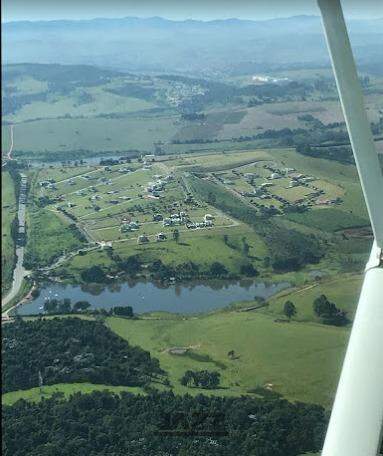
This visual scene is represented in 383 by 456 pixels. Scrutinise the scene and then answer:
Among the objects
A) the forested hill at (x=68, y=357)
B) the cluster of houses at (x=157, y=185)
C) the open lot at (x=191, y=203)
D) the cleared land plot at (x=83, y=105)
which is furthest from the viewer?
the cleared land plot at (x=83, y=105)

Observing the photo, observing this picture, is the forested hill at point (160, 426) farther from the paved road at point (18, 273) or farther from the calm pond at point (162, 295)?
the paved road at point (18, 273)

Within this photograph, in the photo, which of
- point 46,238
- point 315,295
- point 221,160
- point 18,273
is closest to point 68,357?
point 18,273

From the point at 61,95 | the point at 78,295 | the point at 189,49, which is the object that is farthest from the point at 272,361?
the point at 189,49

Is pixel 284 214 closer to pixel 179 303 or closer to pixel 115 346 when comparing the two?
pixel 179 303

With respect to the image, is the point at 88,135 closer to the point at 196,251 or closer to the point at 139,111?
the point at 139,111

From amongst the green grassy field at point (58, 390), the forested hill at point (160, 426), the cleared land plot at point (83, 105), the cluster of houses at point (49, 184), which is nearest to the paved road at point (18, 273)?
the cluster of houses at point (49, 184)

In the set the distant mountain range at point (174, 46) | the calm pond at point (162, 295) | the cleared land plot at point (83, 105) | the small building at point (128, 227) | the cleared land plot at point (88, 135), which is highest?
Answer: the distant mountain range at point (174, 46)

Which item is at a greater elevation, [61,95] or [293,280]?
[61,95]

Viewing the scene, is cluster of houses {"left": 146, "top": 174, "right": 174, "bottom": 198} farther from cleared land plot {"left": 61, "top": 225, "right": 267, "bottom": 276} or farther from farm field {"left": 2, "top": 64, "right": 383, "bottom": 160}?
farm field {"left": 2, "top": 64, "right": 383, "bottom": 160}
